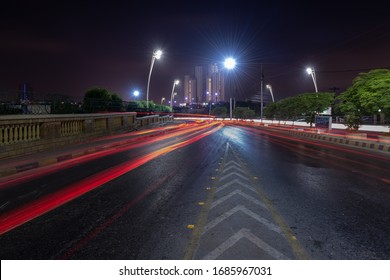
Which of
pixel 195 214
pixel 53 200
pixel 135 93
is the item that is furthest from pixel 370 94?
pixel 135 93

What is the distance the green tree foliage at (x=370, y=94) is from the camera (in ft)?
68.1

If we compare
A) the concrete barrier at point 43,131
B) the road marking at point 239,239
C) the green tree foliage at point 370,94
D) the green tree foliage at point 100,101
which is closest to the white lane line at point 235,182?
the road marking at point 239,239

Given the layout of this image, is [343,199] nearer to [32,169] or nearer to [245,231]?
[245,231]

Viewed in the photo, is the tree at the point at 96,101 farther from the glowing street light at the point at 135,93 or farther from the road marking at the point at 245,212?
the glowing street light at the point at 135,93

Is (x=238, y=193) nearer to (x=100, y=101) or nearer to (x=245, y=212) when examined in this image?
(x=245, y=212)

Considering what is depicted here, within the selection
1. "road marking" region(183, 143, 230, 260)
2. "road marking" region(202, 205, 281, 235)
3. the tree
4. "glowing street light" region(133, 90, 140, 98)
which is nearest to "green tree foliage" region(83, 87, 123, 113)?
the tree

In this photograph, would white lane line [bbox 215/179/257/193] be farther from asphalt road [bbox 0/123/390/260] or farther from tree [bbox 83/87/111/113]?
tree [bbox 83/87/111/113]

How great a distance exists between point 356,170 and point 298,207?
5.91m

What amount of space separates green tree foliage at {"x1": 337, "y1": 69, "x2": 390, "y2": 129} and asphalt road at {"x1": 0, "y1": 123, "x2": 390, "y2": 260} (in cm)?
1344

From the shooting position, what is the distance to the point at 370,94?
845 inches

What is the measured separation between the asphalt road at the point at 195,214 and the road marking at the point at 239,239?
0.01 m

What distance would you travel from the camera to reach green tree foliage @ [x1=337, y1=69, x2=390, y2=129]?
2075 cm

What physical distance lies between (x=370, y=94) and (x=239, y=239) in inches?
836
